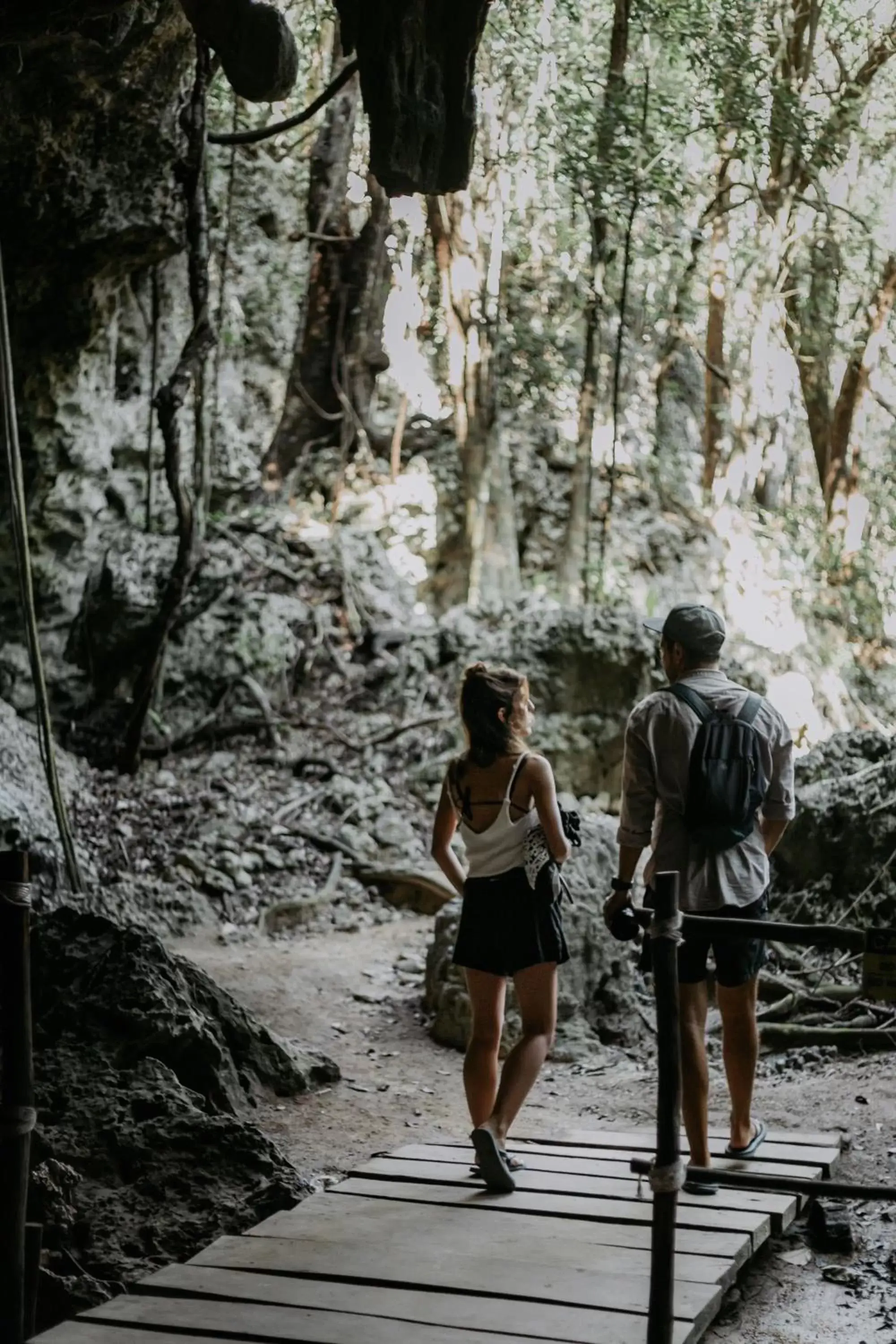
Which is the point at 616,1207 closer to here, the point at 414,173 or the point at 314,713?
the point at 414,173

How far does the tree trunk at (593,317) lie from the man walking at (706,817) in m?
9.68

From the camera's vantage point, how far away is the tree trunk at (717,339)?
1489 centimetres

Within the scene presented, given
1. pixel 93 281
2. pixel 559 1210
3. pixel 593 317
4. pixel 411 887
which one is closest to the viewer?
pixel 559 1210

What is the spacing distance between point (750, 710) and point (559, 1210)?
60.4 inches

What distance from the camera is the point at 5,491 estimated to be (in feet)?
32.7

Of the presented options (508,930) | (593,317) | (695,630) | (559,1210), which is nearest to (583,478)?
(593,317)

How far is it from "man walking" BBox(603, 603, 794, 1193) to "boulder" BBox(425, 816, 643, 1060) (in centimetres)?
257

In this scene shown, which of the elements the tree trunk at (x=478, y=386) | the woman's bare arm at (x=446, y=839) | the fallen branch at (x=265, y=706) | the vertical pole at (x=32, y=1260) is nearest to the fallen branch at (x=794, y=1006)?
the woman's bare arm at (x=446, y=839)

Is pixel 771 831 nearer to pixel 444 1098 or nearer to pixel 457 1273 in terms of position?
pixel 457 1273

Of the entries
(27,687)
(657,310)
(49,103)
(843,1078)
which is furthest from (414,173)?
(657,310)

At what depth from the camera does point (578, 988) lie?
7016 mm

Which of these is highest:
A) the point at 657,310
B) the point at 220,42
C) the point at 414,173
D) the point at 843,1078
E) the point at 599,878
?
the point at 657,310

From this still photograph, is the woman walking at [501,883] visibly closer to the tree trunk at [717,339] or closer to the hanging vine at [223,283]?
the hanging vine at [223,283]

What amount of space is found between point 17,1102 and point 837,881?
5198 millimetres
